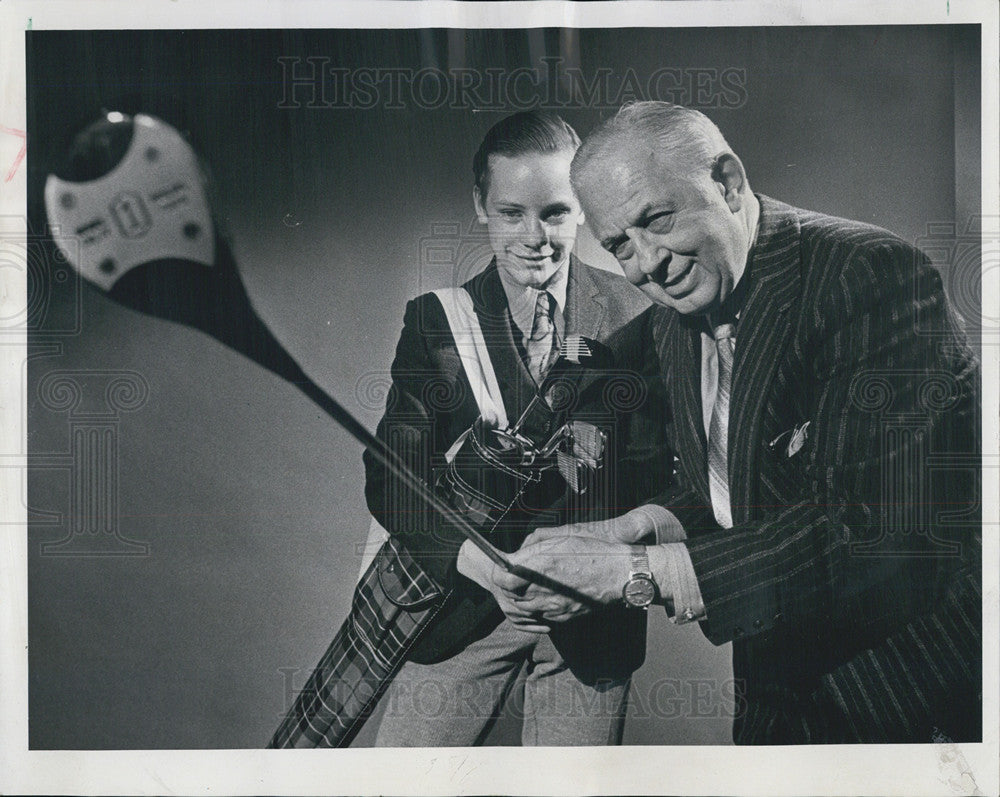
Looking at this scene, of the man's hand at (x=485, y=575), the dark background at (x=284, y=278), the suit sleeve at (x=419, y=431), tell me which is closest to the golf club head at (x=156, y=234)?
the dark background at (x=284, y=278)

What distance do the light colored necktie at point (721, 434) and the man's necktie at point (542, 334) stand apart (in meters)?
0.27

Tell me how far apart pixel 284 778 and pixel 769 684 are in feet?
2.70

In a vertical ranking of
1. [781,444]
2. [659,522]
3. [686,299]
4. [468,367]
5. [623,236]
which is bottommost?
[659,522]

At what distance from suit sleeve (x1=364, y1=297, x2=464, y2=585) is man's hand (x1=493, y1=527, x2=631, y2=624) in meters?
0.11

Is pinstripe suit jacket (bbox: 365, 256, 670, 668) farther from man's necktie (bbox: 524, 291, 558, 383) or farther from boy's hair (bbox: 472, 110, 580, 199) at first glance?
boy's hair (bbox: 472, 110, 580, 199)

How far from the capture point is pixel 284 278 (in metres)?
1.51

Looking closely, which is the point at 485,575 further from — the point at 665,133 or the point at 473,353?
the point at 665,133

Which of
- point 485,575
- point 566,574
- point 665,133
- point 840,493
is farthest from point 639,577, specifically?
point 665,133

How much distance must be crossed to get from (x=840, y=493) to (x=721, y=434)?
217 mm

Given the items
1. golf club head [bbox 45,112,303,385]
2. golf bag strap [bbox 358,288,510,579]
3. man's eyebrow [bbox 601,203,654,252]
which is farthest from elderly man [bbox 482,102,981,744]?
golf club head [bbox 45,112,303,385]

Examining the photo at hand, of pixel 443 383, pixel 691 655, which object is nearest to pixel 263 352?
pixel 443 383

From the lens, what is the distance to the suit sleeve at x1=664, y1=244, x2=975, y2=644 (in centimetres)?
150

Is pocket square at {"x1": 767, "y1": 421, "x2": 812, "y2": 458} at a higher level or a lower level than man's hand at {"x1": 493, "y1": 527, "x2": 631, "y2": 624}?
higher

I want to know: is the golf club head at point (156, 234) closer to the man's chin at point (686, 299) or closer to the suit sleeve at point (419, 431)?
the suit sleeve at point (419, 431)
